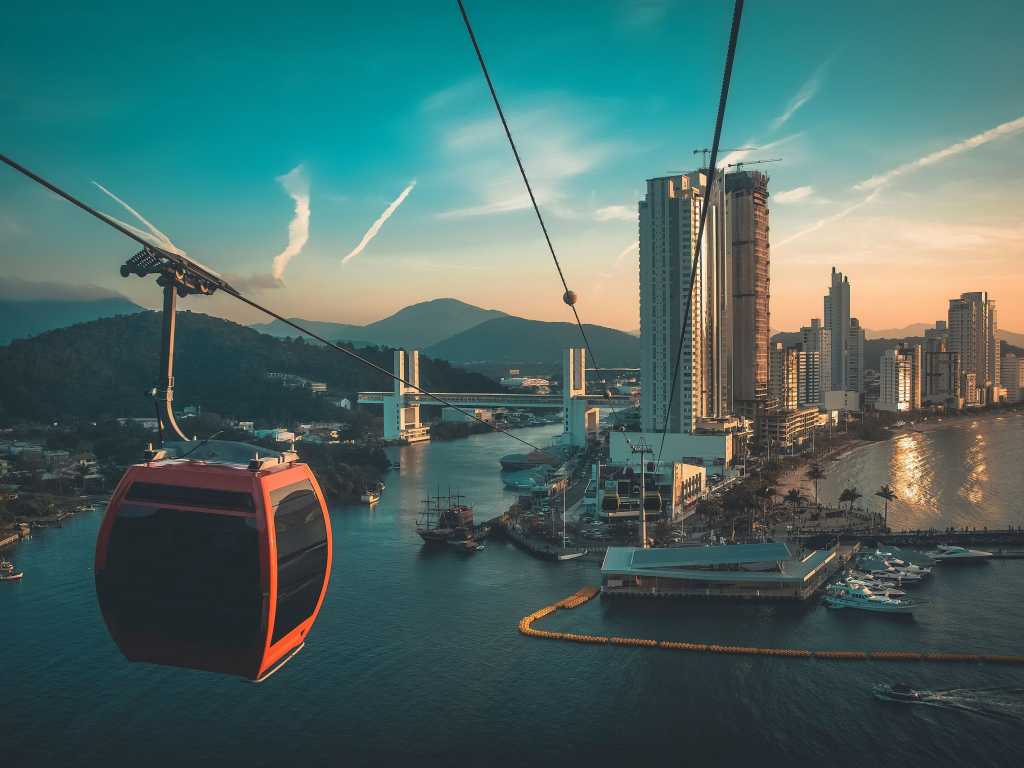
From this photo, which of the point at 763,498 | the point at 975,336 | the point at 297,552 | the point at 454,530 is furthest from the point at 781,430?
the point at 975,336

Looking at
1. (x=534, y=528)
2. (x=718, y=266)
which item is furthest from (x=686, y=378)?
(x=534, y=528)

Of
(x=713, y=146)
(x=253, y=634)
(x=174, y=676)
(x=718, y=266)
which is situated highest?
(x=718, y=266)

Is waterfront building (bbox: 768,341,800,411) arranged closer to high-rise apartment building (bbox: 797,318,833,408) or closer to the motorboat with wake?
high-rise apartment building (bbox: 797,318,833,408)

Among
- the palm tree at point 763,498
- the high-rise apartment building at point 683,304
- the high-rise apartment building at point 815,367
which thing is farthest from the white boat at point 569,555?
the high-rise apartment building at point 815,367

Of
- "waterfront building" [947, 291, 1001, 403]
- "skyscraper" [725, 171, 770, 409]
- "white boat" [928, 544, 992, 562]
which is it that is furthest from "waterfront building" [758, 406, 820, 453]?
"waterfront building" [947, 291, 1001, 403]

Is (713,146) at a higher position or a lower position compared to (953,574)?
higher

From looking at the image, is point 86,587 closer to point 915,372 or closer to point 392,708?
point 392,708

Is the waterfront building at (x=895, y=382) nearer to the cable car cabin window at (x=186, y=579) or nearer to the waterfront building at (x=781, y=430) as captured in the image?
the waterfront building at (x=781, y=430)
